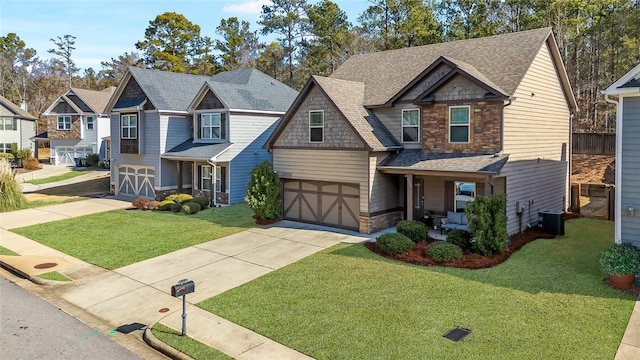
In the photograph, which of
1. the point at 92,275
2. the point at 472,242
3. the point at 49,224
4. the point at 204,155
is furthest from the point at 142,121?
the point at 472,242

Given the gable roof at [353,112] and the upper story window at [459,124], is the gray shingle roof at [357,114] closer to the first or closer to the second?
the gable roof at [353,112]

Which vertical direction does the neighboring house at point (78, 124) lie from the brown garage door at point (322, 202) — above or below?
above

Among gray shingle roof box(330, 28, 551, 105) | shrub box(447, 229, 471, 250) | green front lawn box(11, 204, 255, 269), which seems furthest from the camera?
gray shingle roof box(330, 28, 551, 105)

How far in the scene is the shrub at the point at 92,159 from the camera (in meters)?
44.2

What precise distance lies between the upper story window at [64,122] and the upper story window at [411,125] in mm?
40329

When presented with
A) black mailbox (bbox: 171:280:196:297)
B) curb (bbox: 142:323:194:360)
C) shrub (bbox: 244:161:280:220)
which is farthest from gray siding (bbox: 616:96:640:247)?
shrub (bbox: 244:161:280:220)

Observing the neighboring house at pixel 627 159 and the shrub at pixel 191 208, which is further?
the shrub at pixel 191 208

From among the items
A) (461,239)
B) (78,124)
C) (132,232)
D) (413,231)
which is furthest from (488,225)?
(78,124)

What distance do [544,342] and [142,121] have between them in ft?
87.5

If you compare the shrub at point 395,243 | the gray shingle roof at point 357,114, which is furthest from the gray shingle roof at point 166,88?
the shrub at point 395,243

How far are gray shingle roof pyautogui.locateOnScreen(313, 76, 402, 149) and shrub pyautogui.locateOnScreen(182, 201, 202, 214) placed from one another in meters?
9.92

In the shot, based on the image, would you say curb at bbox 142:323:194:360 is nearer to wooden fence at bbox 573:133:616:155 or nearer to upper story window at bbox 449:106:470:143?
upper story window at bbox 449:106:470:143

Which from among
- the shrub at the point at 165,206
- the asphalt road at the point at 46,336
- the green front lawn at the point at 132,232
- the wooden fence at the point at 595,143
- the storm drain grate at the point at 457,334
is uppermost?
the wooden fence at the point at 595,143

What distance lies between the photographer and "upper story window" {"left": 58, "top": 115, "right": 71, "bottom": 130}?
46281 mm
